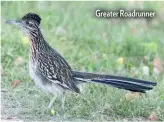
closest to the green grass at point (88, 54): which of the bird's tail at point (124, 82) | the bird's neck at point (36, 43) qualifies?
the bird's tail at point (124, 82)

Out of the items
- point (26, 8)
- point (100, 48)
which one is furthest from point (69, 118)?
point (26, 8)

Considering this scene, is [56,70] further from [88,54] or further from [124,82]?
[88,54]

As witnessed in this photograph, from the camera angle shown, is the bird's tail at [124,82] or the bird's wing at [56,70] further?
the bird's wing at [56,70]

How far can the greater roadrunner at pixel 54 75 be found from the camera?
26.6 ft

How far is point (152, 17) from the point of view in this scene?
12406 mm

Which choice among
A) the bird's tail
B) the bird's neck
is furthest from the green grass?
the bird's neck

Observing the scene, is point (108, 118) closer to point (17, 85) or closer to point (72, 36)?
point (17, 85)

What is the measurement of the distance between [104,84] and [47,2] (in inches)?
169

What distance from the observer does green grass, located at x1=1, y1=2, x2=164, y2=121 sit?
820 cm

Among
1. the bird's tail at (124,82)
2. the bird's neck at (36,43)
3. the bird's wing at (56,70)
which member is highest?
the bird's neck at (36,43)

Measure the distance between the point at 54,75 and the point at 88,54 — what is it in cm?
226

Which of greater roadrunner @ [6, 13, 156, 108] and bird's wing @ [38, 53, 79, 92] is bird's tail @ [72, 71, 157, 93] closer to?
greater roadrunner @ [6, 13, 156, 108]

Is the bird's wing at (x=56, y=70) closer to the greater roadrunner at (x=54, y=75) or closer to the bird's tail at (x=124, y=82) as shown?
the greater roadrunner at (x=54, y=75)

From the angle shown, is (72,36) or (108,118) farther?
(72,36)
